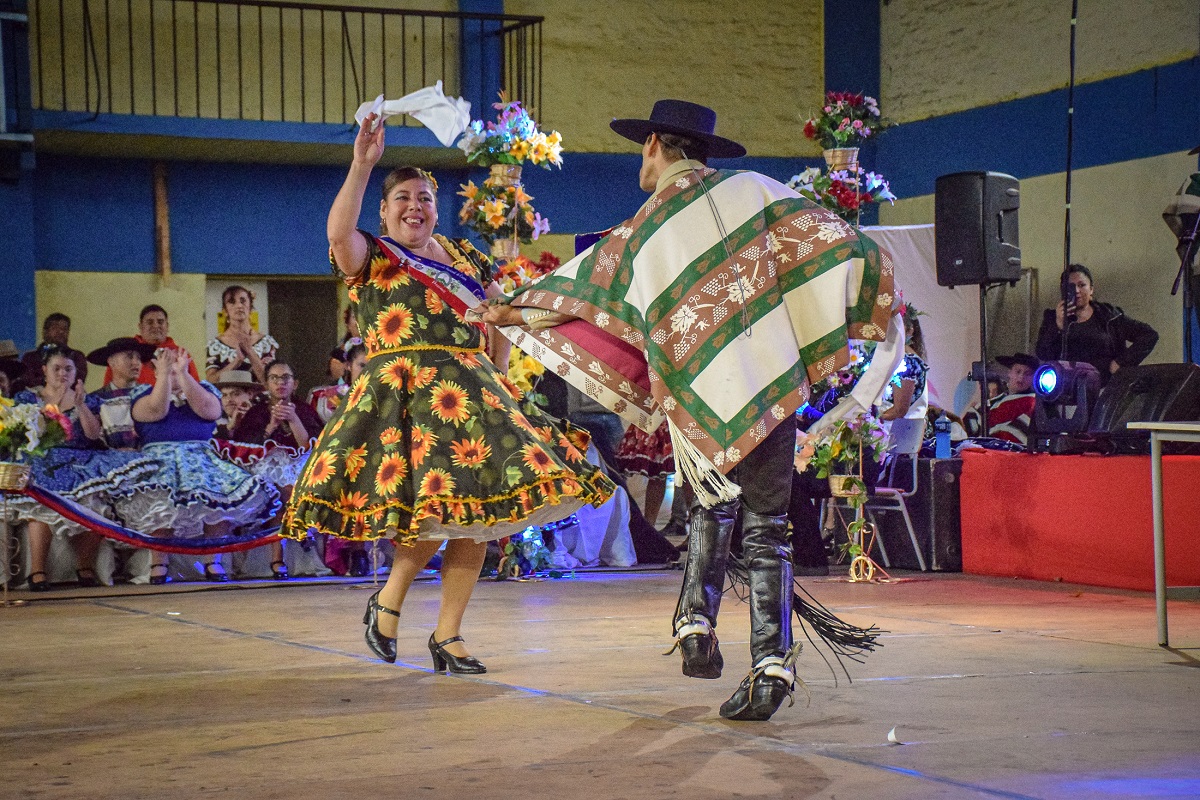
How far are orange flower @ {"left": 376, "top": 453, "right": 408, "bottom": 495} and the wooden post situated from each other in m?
9.35

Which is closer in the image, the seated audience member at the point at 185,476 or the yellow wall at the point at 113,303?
the seated audience member at the point at 185,476

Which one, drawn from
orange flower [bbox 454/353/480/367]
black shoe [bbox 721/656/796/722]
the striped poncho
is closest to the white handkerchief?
orange flower [bbox 454/353/480/367]

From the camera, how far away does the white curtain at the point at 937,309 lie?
12.3 metres

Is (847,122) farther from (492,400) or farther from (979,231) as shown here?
(492,400)

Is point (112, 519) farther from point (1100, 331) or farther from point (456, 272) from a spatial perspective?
point (1100, 331)

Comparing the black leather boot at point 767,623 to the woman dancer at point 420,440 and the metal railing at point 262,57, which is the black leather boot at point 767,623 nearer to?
the woman dancer at point 420,440

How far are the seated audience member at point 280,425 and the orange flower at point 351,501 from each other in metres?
4.15

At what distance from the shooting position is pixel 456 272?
15.0ft

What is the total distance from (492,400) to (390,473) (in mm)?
373

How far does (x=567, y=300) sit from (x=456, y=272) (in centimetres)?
101

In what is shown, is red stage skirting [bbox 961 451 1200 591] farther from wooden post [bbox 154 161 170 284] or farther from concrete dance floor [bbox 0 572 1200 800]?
wooden post [bbox 154 161 170 284]

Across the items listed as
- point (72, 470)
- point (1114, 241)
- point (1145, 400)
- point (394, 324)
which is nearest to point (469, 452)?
point (394, 324)

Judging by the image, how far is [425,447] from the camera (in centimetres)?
432

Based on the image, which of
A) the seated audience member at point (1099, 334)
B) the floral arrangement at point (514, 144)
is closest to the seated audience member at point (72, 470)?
the floral arrangement at point (514, 144)
